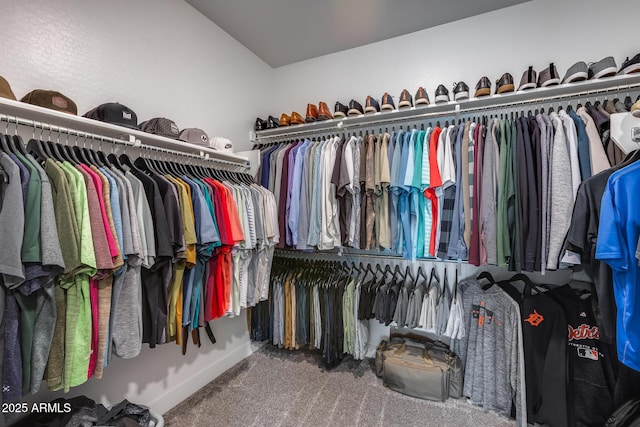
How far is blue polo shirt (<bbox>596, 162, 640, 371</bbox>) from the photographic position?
41.2 inches

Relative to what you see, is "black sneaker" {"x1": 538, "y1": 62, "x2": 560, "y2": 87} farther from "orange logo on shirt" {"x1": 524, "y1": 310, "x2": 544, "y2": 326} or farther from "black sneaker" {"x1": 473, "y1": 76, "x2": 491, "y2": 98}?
"orange logo on shirt" {"x1": 524, "y1": 310, "x2": 544, "y2": 326}

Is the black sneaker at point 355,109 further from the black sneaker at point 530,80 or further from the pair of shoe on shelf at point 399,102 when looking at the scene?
the black sneaker at point 530,80

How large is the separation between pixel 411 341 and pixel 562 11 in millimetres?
2690

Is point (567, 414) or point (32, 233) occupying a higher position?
point (32, 233)

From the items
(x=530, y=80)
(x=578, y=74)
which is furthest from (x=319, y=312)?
(x=578, y=74)

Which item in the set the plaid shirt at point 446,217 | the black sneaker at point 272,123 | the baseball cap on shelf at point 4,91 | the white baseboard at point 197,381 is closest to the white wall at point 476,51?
the black sneaker at point 272,123

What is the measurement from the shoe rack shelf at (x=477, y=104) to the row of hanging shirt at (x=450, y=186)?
5.2 inches

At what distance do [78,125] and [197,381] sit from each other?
186cm

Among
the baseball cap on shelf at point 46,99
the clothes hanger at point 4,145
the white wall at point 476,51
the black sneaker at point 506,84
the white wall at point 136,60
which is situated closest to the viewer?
the clothes hanger at point 4,145

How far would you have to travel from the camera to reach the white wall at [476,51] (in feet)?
5.89

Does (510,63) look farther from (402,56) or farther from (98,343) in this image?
(98,343)

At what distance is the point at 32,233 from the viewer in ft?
3.05

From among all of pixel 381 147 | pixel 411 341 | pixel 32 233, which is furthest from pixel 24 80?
pixel 411 341

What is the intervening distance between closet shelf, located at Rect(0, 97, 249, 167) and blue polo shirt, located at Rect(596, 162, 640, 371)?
82.9 inches
